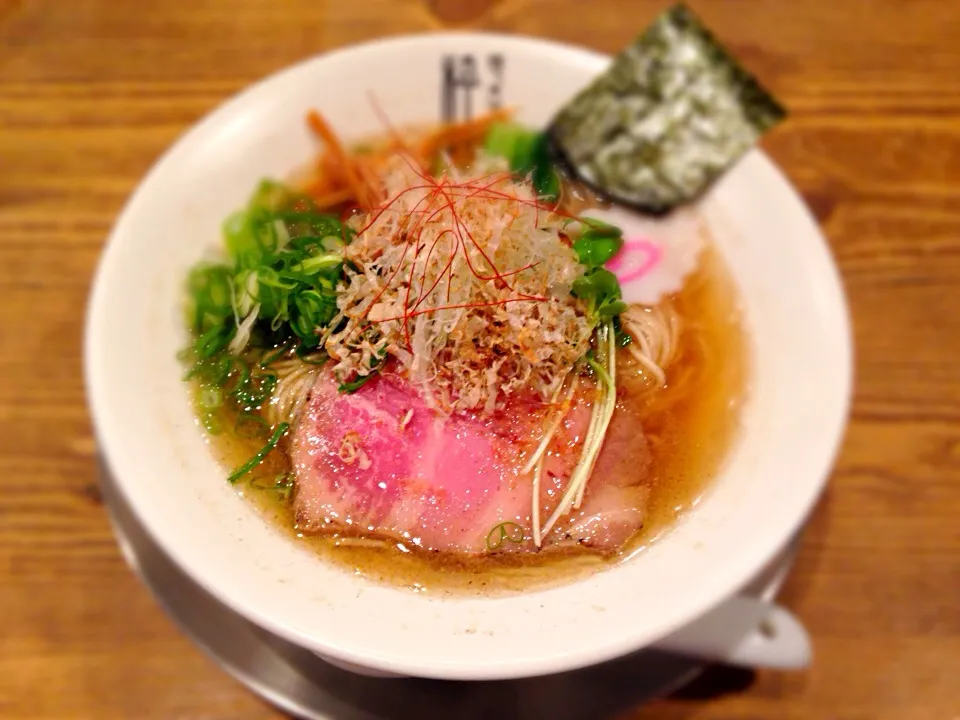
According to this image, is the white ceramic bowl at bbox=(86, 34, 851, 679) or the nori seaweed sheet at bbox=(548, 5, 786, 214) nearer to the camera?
the white ceramic bowl at bbox=(86, 34, 851, 679)

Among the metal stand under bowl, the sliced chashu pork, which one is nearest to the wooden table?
the metal stand under bowl

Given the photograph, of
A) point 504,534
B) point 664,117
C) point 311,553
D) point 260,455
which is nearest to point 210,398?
point 260,455

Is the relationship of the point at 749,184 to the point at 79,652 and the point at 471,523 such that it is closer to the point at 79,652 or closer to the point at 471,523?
the point at 471,523

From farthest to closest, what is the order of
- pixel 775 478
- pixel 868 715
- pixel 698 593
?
pixel 868 715 < pixel 775 478 < pixel 698 593

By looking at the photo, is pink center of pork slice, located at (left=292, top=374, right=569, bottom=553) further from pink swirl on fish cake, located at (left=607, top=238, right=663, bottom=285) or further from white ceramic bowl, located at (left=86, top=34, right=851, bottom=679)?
pink swirl on fish cake, located at (left=607, top=238, right=663, bottom=285)

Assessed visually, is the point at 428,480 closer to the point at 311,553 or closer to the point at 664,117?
the point at 311,553

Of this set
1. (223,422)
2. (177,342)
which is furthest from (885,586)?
(177,342)

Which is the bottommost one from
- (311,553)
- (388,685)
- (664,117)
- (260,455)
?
(388,685)
